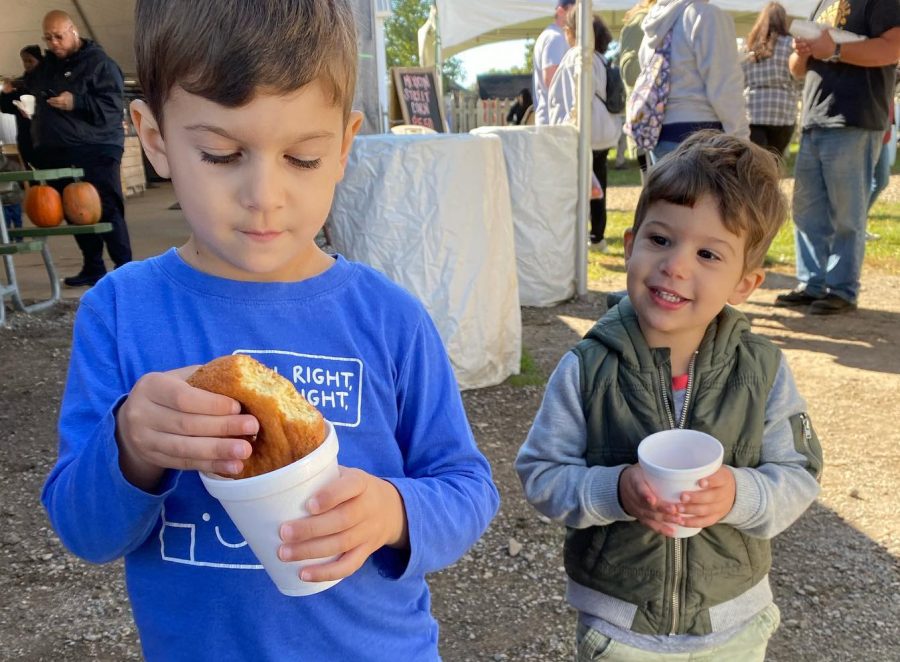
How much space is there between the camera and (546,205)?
604 centimetres

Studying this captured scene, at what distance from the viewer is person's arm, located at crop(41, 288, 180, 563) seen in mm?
1058

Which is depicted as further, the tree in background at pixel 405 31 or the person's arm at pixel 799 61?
the tree in background at pixel 405 31

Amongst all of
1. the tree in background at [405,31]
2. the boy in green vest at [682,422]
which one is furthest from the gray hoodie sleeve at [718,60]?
the tree in background at [405,31]

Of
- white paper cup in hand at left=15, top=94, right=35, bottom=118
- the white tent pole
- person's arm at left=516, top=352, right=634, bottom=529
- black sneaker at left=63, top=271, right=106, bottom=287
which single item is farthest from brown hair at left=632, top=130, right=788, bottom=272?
white paper cup in hand at left=15, top=94, right=35, bottom=118

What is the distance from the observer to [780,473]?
166 cm

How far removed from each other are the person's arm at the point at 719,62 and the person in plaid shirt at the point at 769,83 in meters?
2.01

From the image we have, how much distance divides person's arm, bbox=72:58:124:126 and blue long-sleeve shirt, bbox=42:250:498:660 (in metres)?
6.31

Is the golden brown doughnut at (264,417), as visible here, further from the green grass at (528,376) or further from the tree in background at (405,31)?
the tree in background at (405,31)

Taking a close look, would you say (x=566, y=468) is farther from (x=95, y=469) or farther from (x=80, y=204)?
(x=80, y=204)

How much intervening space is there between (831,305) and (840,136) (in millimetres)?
1234

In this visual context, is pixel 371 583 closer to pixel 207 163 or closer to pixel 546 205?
pixel 207 163

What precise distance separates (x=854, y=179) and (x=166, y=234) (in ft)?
27.0

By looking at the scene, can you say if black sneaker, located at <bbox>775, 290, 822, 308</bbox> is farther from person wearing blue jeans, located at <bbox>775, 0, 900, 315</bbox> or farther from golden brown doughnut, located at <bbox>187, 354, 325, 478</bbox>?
golden brown doughnut, located at <bbox>187, 354, 325, 478</bbox>

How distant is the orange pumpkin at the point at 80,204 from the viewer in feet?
21.8
